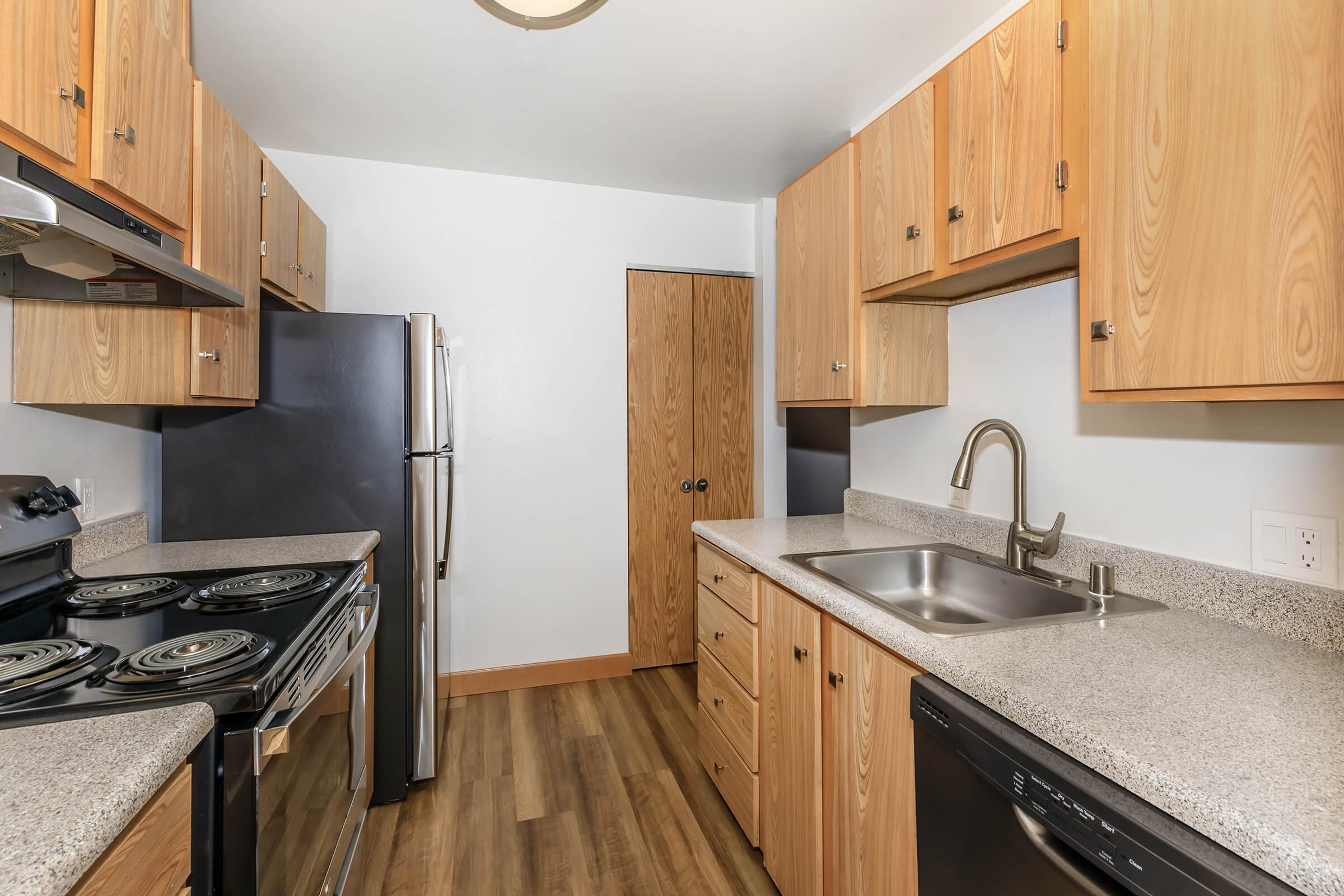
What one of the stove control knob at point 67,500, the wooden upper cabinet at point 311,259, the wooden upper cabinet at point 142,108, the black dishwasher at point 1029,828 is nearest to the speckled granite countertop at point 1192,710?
the black dishwasher at point 1029,828

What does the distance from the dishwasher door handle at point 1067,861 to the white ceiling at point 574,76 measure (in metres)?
1.97

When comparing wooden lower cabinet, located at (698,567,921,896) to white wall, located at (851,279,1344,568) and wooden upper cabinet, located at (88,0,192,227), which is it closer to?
white wall, located at (851,279,1344,568)

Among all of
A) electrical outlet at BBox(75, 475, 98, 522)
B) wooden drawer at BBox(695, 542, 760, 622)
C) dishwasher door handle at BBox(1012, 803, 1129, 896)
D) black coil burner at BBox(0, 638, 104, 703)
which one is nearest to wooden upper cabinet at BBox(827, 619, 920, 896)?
dishwasher door handle at BBox(1012, 803, 1129, 896)

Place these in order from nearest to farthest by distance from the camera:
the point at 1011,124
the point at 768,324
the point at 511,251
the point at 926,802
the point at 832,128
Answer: the point at 926,802, the point at 1011,124, the point at 832,128, the point at 511,251, the point at 768,324

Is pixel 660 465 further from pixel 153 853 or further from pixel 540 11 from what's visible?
pixel 153 853

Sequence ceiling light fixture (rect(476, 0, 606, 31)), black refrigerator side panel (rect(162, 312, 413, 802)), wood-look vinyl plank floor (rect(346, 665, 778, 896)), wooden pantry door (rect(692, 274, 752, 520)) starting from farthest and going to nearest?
wooden pantry door (rect(692, 274, 752, 520)) < black refrigerator side panel (rect(162, 312, 413, 802)) < wood-look vinyl plank floor (rect(346, 665, 778, 896)) < ceiling light fixture (rect(476, 0, 606, 31))

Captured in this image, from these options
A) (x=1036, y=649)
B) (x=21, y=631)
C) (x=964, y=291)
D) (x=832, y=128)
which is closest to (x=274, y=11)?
(x=21, y=631)

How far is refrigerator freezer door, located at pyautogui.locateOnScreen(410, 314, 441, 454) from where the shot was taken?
212cm

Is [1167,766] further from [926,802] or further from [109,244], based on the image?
[109,244]

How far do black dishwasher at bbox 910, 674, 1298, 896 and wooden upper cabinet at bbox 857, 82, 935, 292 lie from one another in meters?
1.18

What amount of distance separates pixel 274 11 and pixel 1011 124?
6.60 feet

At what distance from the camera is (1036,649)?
106 centimetres

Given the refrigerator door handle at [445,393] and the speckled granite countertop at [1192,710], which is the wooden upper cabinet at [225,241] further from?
the speckled granite countertop at [1192,710]

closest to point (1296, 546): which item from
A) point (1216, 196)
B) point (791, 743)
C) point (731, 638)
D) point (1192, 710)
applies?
point (1192, 710)
